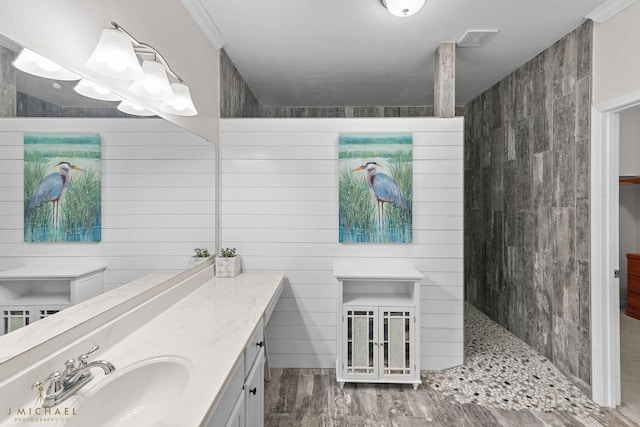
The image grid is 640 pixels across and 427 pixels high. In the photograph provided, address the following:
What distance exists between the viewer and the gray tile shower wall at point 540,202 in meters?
2.70

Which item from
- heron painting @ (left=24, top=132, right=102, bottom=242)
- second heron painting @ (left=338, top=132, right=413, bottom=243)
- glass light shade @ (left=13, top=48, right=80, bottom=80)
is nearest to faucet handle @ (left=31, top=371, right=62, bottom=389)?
heron painting @ (left=24, top=132, right=102, bottom=242)

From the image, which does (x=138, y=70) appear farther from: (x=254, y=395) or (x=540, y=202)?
(x=540, y=202)

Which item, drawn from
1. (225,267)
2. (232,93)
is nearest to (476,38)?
(232,93)

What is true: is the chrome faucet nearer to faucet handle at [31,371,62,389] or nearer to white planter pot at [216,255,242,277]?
faucet handle at [31,371,62,389]

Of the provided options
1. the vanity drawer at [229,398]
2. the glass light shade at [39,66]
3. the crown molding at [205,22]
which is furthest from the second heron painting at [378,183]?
the glass light shade at [39,66]

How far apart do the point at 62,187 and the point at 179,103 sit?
33.5 inches

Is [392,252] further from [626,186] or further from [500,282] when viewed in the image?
[626,186]

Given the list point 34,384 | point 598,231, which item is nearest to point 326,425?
point 34,384

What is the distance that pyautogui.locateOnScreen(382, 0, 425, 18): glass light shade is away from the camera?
2297 mm

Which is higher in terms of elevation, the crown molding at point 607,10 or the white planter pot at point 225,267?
the crown molding at point 607,10

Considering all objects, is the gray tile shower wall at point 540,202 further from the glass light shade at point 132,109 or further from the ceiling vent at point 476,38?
the glass light shade at point 132,109

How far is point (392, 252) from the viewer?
3027 mm

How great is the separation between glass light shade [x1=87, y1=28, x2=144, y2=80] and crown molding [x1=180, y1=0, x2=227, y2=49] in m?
1.03

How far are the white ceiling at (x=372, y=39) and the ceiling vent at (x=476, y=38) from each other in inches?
2.1
